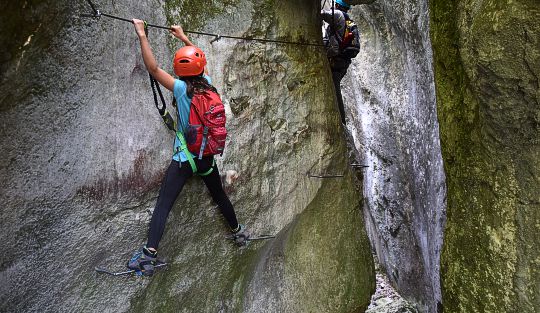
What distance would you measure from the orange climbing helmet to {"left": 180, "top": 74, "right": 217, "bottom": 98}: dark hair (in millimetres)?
73

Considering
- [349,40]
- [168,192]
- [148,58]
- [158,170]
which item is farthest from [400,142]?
[148,58]

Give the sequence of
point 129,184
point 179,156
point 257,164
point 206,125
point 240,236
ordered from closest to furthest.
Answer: point 206,125, point 179,156, point 129,184, point 240,236, point 257,164

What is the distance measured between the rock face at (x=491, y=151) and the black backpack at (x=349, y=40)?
2.61 metres

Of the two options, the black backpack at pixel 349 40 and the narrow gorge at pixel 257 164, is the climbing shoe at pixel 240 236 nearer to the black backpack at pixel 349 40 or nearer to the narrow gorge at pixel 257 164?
the narrow gorge at pixel 257 164

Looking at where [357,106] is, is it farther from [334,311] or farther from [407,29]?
[334,311]

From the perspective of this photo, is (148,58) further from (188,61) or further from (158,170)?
(158,170)

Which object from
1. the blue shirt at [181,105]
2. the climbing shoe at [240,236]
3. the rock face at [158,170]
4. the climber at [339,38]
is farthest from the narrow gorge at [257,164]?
the climber at [339,38]

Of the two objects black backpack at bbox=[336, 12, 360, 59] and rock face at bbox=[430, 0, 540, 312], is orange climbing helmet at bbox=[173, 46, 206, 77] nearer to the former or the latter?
rock face at bbox=[430, 0, 540, 312]

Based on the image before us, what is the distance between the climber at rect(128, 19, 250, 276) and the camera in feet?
14.5

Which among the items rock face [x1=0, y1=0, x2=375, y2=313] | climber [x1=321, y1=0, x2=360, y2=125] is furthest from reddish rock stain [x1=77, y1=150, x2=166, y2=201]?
climber [x1=321, y1=0, x2=360, y2=125]

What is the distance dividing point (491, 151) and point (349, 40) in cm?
395

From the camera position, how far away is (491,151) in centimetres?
491


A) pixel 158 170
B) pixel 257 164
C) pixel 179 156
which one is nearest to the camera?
pixel 179 156

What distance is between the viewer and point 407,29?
26.2 feet
